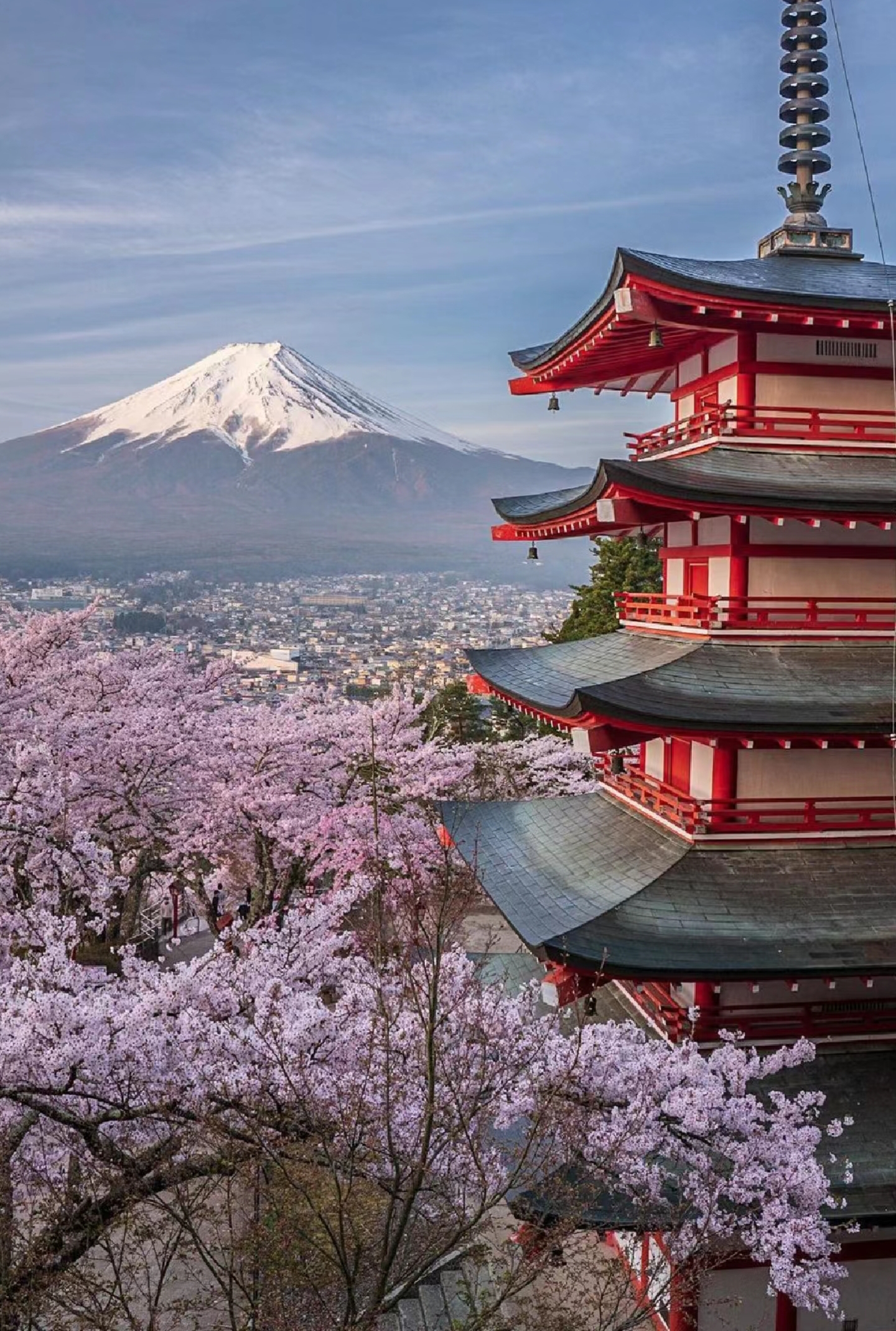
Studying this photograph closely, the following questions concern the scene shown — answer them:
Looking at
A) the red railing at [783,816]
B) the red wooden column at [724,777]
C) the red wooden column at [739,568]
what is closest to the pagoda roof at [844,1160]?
the red railing at [783,816]

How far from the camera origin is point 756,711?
31.2ft

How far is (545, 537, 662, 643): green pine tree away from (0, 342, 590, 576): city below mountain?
71178 mm

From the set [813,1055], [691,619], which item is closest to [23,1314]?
[813,1055]

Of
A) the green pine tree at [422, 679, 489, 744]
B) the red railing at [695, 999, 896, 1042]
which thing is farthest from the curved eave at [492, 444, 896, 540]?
the green pine tree at [422, 679, 489, 744]

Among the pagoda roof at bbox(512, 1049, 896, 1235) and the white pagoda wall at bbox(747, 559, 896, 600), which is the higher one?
the white pagoda wall at bbox(747, 559, 896, 600)

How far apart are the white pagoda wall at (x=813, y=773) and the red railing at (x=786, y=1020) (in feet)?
6.88

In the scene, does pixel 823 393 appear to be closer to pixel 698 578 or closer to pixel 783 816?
pixel 698 578

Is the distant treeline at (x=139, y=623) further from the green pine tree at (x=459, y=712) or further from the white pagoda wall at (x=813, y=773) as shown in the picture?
the white pagoda wall at (x=813, y=773)

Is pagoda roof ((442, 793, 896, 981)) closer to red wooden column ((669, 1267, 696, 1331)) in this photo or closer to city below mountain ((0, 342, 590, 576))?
red wooden column ((669, 1267, 696, 1331))

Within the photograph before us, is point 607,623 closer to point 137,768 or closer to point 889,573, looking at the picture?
point 137,768

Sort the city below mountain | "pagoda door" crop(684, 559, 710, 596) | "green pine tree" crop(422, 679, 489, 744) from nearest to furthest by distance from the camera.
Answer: "pagoda door" crop(684, 559, 710, 596) → "green pine tree" crop(422, 679, 489, 744) → the city below mountain

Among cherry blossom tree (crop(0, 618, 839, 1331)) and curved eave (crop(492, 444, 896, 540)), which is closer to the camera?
cherry blossom tree (crop(0, 618, 839, 1331))

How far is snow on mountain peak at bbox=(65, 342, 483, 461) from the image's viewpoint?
157750mm

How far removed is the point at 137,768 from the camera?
59.0 ft
